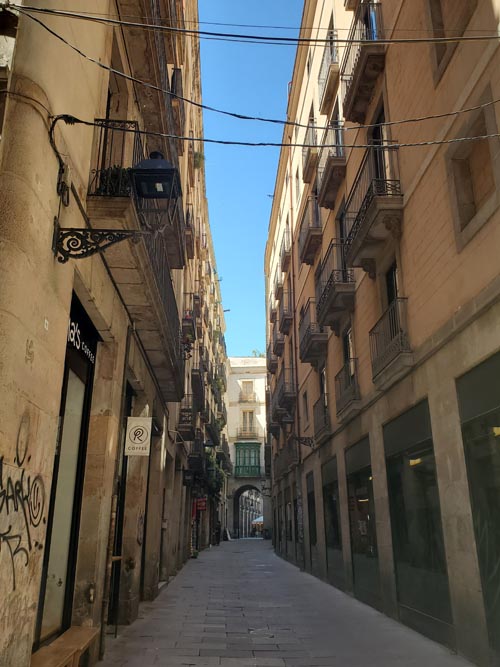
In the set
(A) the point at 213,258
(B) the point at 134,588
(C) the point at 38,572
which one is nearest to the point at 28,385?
(C) the point at 38,572

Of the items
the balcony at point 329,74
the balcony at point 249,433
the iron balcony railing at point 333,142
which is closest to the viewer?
the iron balcony railing at point 333,142

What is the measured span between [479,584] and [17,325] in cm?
617

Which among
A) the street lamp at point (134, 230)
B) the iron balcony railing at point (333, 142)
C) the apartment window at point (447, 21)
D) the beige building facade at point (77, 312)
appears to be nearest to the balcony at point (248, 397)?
the iron balcony railing at point (333, 142)

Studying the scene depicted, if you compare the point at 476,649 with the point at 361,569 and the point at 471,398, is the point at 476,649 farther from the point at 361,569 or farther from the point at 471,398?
the point at 361,569

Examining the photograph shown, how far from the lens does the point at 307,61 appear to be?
2270 centimetres

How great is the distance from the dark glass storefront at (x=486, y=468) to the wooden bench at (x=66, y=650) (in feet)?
15.0

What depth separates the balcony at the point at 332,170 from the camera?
48.6 feet

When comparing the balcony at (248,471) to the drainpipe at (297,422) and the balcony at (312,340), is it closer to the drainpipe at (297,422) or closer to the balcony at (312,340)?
the drainpipe at (297,422)

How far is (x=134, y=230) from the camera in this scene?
18.7 feet

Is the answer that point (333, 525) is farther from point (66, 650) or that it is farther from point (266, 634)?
point (66, 650)

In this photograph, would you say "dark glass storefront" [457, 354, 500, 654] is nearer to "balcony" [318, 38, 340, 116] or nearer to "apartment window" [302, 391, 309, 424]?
"balcony" [318, 38, 340, 116]

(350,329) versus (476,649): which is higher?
(350,329)

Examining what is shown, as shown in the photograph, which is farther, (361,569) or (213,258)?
(213,258)

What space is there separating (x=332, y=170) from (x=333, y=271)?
2818mm
